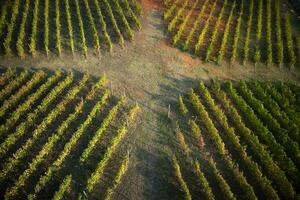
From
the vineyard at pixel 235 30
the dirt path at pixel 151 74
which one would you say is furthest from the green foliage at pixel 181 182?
the vineyard at pixel 235 30

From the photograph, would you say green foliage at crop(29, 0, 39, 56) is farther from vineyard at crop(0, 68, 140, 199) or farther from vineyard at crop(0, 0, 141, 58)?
vineyard at crop(0, 68, 140, 199)

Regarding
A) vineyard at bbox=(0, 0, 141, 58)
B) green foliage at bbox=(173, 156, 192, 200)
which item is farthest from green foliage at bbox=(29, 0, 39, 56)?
green foliage at bbox=(173, 156, 192, 200)

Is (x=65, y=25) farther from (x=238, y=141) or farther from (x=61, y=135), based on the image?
(x=238, y=141)

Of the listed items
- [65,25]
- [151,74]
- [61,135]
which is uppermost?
[65,25]

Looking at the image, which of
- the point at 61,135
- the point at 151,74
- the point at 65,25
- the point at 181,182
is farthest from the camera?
the point at 65,25

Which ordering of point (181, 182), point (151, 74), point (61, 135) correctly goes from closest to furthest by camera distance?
1. point (181, 182)
2. point (61, 135)
3. point (151, 74)

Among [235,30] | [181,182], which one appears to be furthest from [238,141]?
[235,30]

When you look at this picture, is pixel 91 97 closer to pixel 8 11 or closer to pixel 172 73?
pixel 172 73
